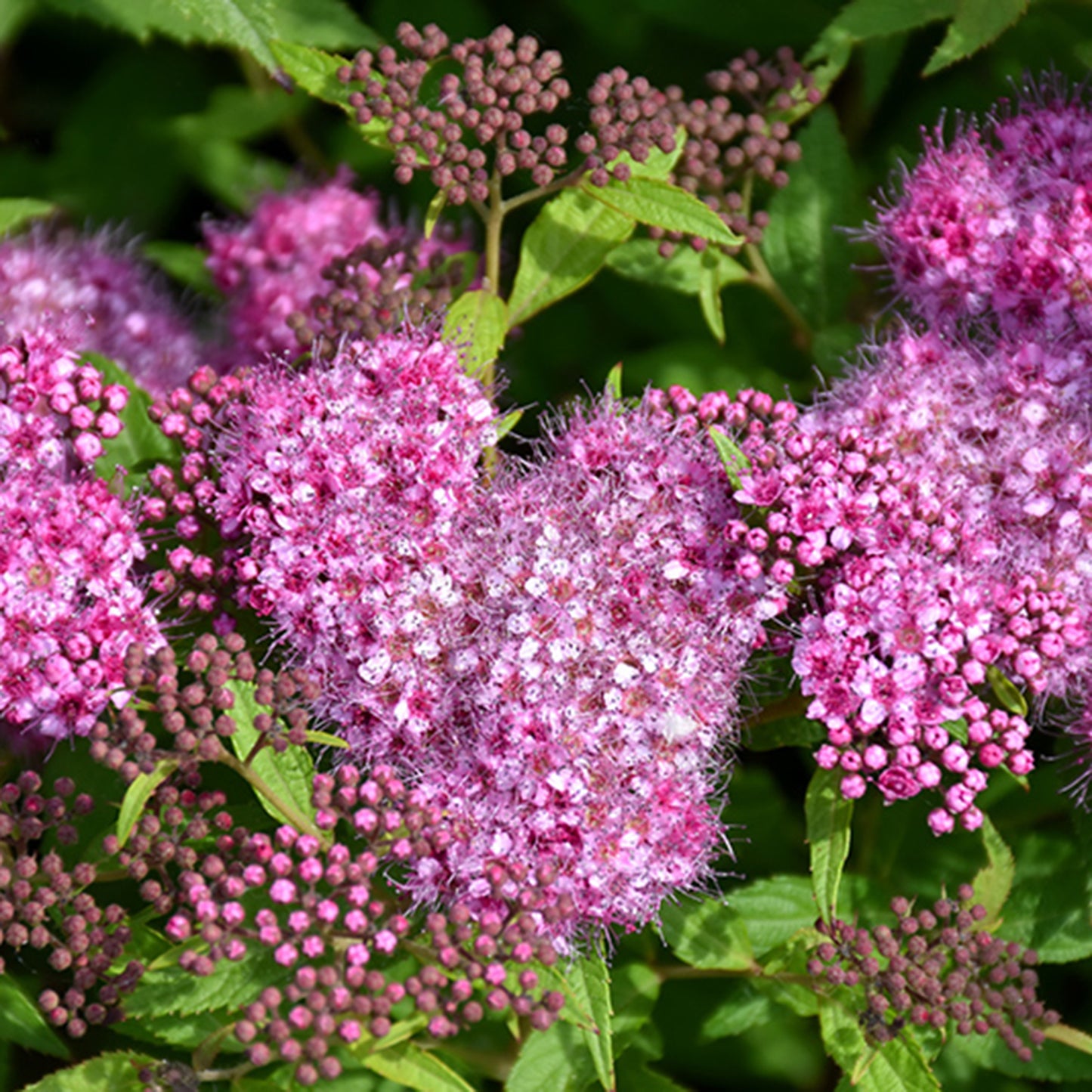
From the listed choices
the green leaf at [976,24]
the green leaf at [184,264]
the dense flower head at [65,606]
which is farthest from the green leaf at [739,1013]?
the green leaf at [184,264]

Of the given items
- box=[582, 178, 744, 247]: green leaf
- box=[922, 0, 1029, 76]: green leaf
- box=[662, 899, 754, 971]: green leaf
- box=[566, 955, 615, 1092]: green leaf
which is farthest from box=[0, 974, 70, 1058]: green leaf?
box=[922, 0, 1029, 76]: green leaf

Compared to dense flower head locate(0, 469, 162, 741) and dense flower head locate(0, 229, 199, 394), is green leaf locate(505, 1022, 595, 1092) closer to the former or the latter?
dense flower head locate(0, 469, 162, 741)

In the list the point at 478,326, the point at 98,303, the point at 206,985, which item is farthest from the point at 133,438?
the point at 206,985

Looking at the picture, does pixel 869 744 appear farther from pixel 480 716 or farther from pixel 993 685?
pixel 480 716

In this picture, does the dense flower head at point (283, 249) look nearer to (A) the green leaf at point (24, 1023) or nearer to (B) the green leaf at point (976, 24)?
(B) the green leaf at point (976, 24)

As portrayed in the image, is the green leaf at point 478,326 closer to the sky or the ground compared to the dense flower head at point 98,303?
closer to the sky

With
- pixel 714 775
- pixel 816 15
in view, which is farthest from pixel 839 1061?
pixel 816 15
